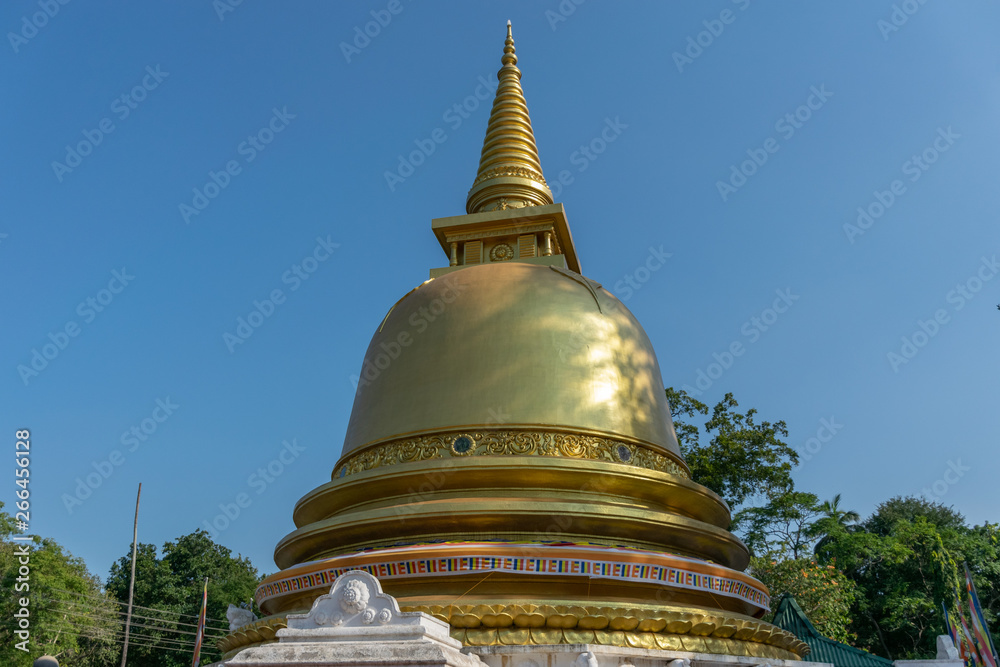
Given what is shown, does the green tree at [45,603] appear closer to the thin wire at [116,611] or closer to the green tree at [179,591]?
the thin wire at [116,611]

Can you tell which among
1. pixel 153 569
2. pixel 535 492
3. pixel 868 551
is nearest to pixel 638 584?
pixel 535 492

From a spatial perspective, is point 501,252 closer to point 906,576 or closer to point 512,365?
point 512,365

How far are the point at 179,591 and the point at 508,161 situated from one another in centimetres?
2728

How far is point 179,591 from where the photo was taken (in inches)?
1444

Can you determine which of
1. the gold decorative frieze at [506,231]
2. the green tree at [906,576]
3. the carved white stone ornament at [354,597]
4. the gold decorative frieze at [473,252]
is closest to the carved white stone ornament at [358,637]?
the carved white stone ornament at [354,597]

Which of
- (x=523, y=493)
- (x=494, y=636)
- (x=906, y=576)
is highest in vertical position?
(x=906, y=576)

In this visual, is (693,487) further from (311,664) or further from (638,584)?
(311,664)

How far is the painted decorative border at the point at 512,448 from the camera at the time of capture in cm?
1227

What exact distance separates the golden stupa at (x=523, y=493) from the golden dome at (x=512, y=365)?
0.11ft

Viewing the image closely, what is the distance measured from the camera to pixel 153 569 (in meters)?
37.8

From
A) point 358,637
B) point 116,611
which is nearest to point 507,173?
point 358,637

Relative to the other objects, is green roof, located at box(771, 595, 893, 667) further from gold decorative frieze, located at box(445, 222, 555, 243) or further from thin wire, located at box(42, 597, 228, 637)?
thin wire, located at box(42, 597, 228, 637)

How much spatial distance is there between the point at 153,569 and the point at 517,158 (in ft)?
94.0

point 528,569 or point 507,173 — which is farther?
point 507,173
